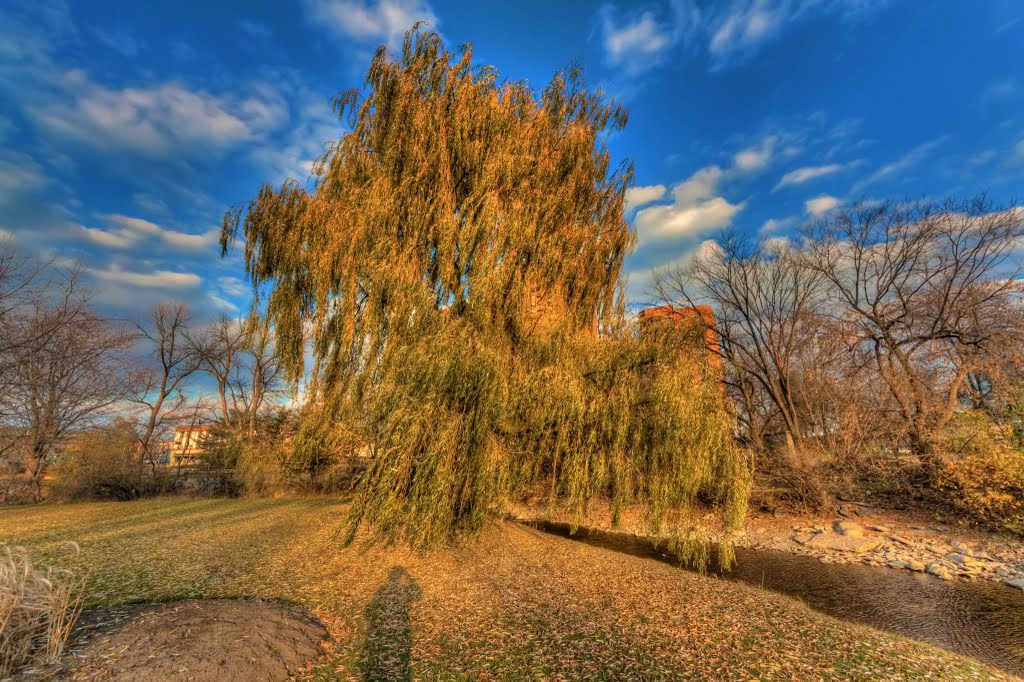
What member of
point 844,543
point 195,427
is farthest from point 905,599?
point 195,427

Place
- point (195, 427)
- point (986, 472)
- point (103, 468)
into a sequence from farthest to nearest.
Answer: point (195, 427) → point (103, 468) → point (986, 472)

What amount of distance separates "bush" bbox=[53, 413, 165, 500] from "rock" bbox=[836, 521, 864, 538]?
2303 centimetres

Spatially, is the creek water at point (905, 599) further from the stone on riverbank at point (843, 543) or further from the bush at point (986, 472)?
the bush at point (986, 472)

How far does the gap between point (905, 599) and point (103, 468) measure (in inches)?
879

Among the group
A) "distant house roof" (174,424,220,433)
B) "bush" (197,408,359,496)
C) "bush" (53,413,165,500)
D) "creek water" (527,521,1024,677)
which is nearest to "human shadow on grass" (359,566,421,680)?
"bush" (197,408,359,496)

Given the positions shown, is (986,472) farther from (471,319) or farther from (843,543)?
(471,319)

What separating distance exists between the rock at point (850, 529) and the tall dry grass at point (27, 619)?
14627 mm

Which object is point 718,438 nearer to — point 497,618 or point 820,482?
point 497,618

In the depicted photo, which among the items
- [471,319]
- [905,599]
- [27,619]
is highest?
[471,319]

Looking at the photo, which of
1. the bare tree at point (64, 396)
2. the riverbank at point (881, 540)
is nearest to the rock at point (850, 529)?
the riverbank at point (881, 540)

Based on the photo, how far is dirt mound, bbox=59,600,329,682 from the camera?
3.15m

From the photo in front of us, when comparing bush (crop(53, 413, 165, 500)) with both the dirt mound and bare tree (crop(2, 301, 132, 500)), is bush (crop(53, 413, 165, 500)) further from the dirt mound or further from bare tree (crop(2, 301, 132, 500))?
the dirt mound

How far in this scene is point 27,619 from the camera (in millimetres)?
3156

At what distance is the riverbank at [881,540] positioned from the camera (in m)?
8.88
